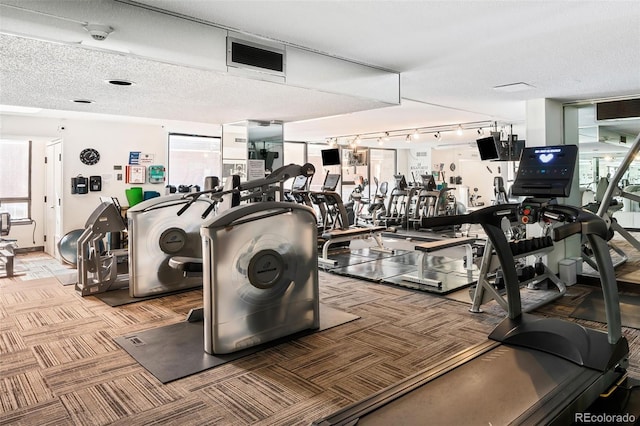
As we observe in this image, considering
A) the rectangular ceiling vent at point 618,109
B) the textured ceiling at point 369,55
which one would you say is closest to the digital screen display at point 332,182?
the textured ceiling at point 369,55

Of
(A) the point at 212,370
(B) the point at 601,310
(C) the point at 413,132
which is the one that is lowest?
(A) the point at 212,370

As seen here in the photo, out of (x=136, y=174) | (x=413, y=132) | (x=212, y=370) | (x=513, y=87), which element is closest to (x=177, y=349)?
(x=212, y=370)

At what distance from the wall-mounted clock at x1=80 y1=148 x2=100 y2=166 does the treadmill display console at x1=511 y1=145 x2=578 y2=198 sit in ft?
23.5

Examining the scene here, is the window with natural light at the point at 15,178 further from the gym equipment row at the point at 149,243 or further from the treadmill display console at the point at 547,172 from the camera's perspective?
the treadmill display console at the point at 547,172

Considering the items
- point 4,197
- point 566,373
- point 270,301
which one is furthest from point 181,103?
point 4,197

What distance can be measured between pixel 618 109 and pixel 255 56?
456 centimetres

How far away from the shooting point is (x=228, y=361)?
124 inches

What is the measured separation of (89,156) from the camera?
7891 mm

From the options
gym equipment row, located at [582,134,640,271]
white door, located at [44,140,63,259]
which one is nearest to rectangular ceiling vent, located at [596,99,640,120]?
gym equipment row, located at [582,134,640,271]

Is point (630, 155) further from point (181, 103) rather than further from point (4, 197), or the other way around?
point (4, 197)

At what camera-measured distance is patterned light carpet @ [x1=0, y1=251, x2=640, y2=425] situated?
247cm

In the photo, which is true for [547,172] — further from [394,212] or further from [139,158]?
[394,212]

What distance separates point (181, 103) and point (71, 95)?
103 cm

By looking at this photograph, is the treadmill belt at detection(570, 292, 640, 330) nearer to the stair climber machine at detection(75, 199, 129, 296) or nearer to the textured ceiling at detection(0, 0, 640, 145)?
the textured ceiling at detection(0, 0, 640, 145)
